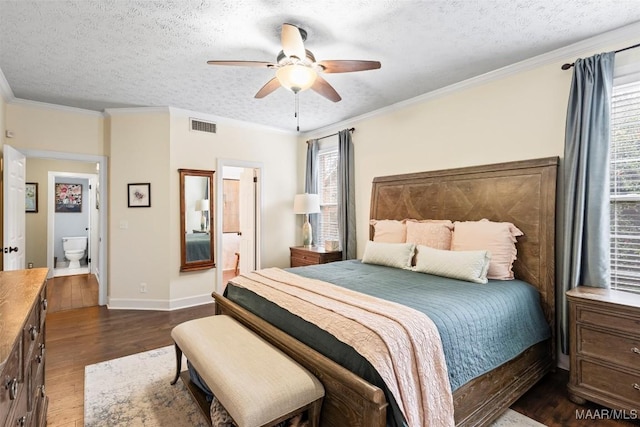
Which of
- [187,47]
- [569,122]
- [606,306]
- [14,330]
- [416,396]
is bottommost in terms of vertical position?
[416,396]

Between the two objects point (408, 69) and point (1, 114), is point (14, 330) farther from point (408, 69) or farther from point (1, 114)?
point (1, 114)

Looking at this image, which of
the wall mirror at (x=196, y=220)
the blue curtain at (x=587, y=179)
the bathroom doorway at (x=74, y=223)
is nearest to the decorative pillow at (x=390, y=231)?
the blue curtain at (x=587, y=179)

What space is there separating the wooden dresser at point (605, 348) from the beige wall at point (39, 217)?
841 cm

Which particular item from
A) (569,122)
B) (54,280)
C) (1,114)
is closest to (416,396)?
(569,122)

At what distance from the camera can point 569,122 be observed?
8.77ft

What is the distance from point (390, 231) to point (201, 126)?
3.08m

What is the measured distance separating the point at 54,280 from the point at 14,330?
6564mm

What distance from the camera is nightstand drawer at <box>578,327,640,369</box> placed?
2.06 m

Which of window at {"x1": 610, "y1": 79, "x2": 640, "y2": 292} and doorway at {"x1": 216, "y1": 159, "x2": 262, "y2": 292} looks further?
doorway at {"x1": 216, "y1": 159, "x2": 262, "y2": 292}

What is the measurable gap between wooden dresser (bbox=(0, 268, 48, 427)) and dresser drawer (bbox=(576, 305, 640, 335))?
3069 millimetres

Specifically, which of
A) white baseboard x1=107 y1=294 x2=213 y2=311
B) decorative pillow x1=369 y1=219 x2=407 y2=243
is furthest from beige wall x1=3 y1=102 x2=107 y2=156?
decorative pillow x1=369 y1=219 x2=407 y2=243

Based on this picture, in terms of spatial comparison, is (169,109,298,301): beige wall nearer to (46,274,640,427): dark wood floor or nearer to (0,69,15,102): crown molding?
(46,274,640,427): dark wood floor

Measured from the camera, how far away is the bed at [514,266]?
1575 mm

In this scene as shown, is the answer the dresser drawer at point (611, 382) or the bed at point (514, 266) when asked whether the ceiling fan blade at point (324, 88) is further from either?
the dresser drawer at point (611, 382)
